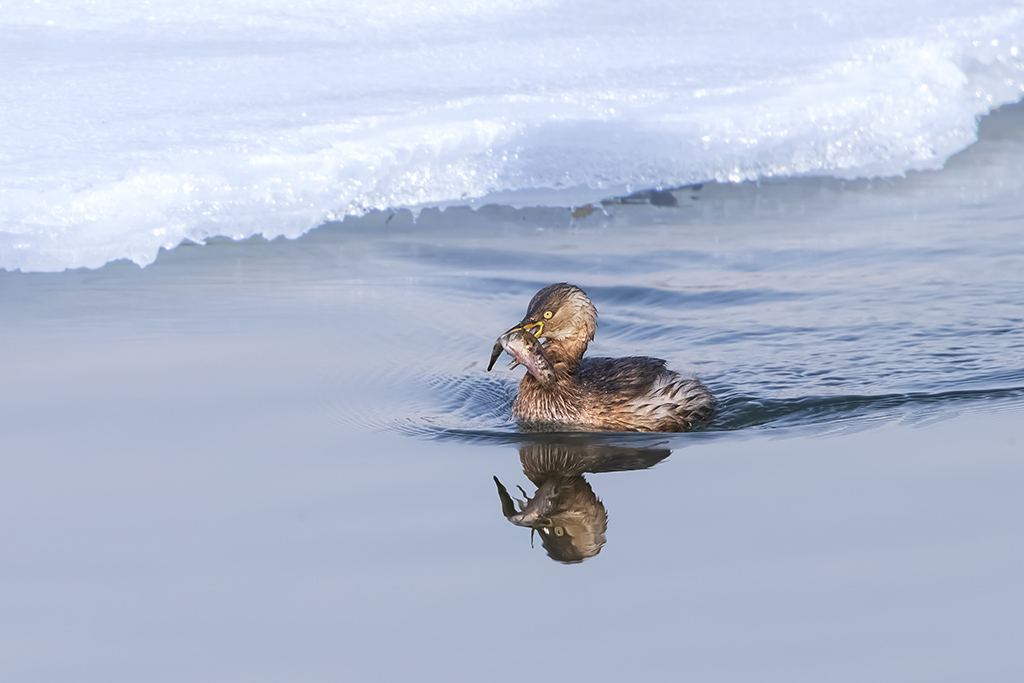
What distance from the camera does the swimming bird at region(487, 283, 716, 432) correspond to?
498 centimetres

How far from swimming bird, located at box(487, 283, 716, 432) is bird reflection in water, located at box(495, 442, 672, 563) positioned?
30 centimetres

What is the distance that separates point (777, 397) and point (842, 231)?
2.52 meters

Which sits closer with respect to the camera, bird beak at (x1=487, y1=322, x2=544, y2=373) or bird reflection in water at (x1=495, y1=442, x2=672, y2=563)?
bird reflection in water at (x1=495, y1=442, x2=672, y2=563)

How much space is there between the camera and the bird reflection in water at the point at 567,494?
11.9 feet

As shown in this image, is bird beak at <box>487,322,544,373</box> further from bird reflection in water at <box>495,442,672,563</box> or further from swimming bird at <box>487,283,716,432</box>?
bird reflection in water at <box>495,442,672,563</box>

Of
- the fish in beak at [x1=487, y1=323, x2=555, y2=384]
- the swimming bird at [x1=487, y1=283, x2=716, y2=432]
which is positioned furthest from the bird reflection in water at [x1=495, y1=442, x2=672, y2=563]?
the fish in beak at [x1=487, y1=323, x2=555, y2=384]

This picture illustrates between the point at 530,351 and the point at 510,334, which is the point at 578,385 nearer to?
the point at 530,351

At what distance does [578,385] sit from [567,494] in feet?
3.68

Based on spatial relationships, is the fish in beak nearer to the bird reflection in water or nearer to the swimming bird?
the swimming bird

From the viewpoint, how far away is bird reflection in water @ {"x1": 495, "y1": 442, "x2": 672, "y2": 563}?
363 centimetres

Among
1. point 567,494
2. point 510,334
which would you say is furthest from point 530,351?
point 567,494

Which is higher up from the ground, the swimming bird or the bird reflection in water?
the swimming bird

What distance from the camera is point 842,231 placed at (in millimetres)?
7438

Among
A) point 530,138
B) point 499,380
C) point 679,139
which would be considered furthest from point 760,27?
point 499,380
